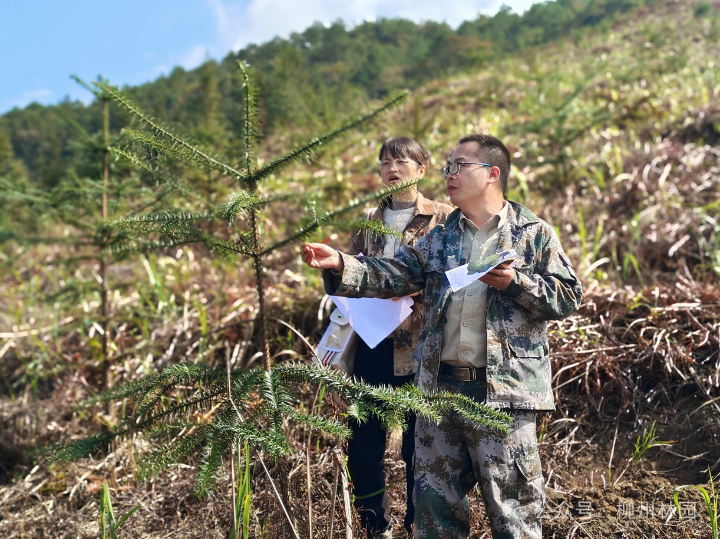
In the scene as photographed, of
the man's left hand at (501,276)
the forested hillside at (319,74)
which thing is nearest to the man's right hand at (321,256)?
the man's left hand at (501,276)

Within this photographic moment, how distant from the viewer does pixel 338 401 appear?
2553 mm

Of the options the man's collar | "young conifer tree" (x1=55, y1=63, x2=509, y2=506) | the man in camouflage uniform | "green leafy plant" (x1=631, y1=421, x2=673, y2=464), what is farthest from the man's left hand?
"green leafy plant" (x1=631, y1=421, x2=673, y2=464)

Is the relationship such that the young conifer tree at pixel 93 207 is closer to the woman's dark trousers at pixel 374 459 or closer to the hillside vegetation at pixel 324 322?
the hillside vegetation at pixel 324 322

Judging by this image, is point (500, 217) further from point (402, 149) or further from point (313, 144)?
point (313, 144)

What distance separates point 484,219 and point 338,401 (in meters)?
1.06

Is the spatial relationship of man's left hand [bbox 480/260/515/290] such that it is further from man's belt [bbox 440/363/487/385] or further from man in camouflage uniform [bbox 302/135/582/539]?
man's belt [bbox 440/363/487/385]

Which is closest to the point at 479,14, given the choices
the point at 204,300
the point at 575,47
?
the point at 575,47

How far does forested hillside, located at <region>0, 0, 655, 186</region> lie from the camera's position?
10.4 metres

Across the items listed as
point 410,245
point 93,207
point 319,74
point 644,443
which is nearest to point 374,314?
point 410,245

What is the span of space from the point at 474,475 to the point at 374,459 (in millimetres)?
543

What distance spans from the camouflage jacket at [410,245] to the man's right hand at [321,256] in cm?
51

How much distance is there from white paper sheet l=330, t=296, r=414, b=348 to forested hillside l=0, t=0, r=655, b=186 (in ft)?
10.8

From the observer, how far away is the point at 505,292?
7.14 feet

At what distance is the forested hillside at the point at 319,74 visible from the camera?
1042 cm
